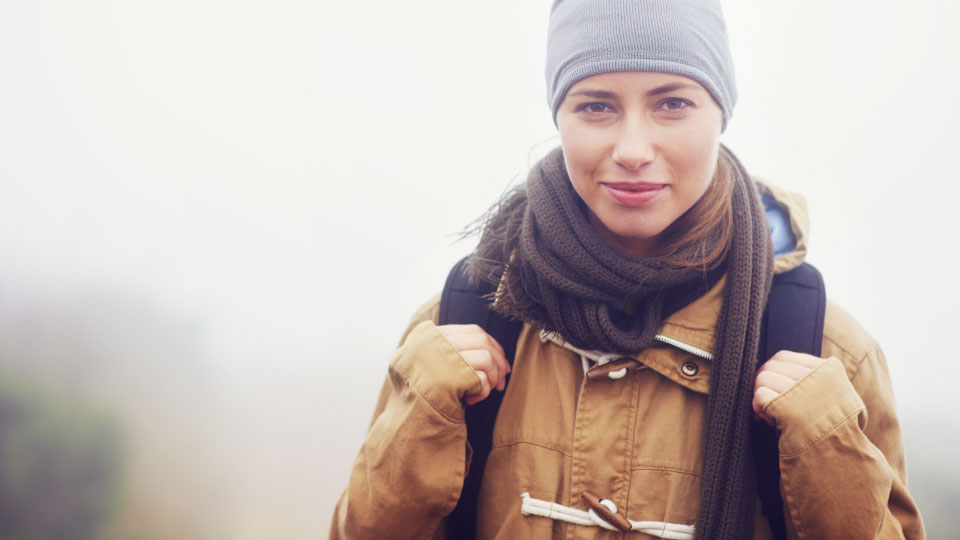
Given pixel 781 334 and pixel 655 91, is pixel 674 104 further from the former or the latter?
pixel 781 334

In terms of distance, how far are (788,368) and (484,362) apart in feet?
1.67

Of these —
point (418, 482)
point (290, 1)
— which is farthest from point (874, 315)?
point (290, 1)

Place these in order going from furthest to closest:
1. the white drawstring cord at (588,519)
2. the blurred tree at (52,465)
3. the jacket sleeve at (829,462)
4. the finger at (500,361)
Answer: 1. the blurred tree at (52,465)
2. the finger at (500,361)
3. the white drawstring cord at (588,519)
4. the jacket sleeve at (829,462)

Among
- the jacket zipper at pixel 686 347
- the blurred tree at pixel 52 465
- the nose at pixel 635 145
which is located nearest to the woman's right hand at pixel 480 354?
the jacket zipper at pixel 686 347

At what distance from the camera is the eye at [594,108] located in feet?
3.81

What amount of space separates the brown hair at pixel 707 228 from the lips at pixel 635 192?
0.37 feet

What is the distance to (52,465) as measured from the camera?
2016mm

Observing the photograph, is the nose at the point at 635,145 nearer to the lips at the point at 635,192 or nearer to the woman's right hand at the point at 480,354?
the lips at the point at 635,192

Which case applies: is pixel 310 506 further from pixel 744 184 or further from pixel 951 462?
pixel 951 462

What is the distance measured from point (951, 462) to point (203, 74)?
2495 mm

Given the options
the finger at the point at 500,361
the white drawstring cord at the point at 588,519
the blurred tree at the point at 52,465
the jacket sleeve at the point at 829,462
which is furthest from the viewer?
the blurred tree at the point at 52,465

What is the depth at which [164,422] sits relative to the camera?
2066 millimetres

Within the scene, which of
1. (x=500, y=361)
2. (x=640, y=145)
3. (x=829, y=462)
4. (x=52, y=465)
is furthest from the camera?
(x=52, y=465)

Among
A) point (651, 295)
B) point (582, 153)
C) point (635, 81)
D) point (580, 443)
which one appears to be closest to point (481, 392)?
point (580, 443)
